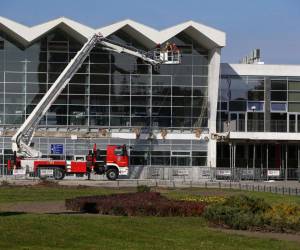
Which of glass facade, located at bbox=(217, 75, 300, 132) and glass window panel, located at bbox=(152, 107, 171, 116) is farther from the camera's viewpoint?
glass facade, located at bbox=(217, 75, 300, 132)

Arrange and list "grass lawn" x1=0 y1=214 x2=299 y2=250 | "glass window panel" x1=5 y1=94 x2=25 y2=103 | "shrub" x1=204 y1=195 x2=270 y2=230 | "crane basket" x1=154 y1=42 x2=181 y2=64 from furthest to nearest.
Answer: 1. "glass window panel" x1=5 y1=94 x2=25 y2=103
2. "crane basket" x1=154 y1=42 x2=181 y2=64
3. "shrub" x1=204 y1=195 x2=270 y2=230
4. "grass lawn" x1=0 y1=214 x2=299 y2=250

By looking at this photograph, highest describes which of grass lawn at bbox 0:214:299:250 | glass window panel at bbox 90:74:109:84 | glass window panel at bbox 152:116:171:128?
glass window panel at bbox 90:74:109:84

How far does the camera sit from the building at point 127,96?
6188cm

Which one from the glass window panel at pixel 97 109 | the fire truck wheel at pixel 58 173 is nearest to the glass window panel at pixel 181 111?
the glass window panel at pixel 97 109

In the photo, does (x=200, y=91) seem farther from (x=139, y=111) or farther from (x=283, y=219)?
(x=283, y=219)

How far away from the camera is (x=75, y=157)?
59875mm

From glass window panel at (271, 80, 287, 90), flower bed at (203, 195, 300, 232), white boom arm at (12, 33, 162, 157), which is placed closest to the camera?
flower bed at (203, 195, 300, 232)

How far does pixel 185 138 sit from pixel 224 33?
9.24 metres

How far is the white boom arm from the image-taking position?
56.6 metres

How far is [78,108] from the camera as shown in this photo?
6256 cm

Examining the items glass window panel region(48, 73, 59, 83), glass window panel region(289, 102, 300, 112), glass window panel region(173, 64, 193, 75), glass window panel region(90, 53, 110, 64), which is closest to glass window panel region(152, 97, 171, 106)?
glass window panel region(173, 64, 193, 75)

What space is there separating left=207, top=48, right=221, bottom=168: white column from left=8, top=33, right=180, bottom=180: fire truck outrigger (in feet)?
11.4

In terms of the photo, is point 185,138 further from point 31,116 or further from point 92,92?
point 31,116

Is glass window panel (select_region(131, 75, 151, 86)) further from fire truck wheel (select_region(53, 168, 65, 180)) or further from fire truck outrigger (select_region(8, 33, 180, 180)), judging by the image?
fire truck wheel (select_region(53, 168, 65, 180))
